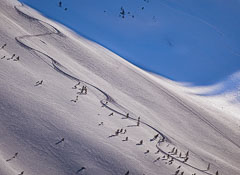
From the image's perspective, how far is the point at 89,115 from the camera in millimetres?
3230

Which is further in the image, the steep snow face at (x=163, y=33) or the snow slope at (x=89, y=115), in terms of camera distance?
the steep snow face at (x=163, y=33)

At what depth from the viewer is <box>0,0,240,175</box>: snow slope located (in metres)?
2.56

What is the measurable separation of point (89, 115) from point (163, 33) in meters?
4.16

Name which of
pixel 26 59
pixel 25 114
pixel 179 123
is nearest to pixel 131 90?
pixel 179 123

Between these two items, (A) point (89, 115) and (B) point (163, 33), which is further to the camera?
(B) point (163, 33)

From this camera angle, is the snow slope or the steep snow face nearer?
the snow slope

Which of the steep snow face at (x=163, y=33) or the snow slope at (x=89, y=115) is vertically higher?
the steep snow face at (x=163, y=33)

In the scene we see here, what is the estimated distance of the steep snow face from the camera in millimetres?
5895

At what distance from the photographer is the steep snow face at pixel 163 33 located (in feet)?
19.3

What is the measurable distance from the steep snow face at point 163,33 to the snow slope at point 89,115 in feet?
1.95

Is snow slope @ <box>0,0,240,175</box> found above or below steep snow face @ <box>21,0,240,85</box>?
below

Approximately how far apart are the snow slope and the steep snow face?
60cm

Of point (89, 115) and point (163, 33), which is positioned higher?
point (163, 33)

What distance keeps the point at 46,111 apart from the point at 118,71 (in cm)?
195
